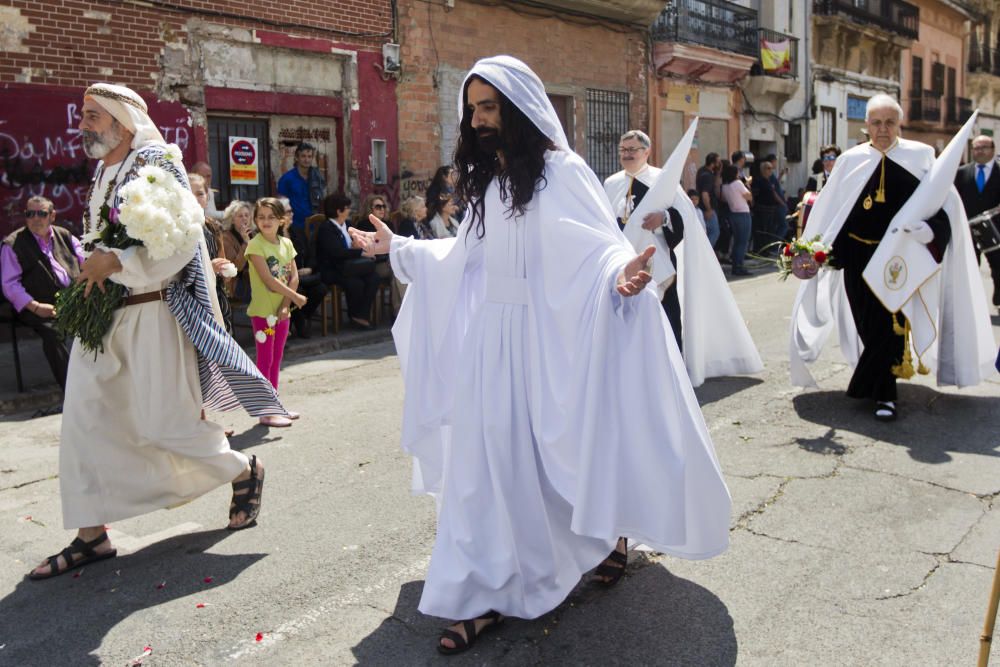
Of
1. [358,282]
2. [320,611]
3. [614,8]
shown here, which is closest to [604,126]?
[614,8]

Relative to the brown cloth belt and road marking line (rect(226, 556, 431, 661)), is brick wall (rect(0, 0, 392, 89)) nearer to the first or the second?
the brown cloth belt

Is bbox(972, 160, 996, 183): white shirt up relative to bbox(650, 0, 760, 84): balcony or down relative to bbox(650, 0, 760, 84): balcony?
down

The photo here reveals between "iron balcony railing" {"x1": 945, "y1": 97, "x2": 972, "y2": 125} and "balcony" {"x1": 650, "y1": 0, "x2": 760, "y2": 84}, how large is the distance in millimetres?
16425

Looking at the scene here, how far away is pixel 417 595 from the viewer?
403 cm

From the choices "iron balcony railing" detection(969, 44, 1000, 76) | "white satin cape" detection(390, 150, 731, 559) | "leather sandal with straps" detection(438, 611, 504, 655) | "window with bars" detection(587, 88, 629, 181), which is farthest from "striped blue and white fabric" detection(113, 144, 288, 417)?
"iron balcony railing" detection(969, 44, 1000, 76)

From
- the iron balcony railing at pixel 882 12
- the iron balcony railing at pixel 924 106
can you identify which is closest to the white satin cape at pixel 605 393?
the iron balcony railing at pixel 882 12

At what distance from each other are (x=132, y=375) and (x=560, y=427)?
6.66ft

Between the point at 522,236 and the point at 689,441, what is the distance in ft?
3.23

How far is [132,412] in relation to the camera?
175 inches

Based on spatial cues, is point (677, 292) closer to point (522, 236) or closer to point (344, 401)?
point (344, 401)

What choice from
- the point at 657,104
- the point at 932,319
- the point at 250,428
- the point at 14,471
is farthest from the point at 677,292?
the point at 657,104

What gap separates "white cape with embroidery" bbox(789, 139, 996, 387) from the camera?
691cm

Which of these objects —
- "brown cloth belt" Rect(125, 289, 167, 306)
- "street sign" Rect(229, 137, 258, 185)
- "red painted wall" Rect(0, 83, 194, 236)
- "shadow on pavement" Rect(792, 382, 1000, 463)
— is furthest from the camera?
"street sign" Rect(229, 137, 258, 185)

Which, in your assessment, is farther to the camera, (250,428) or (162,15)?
(162,15)
